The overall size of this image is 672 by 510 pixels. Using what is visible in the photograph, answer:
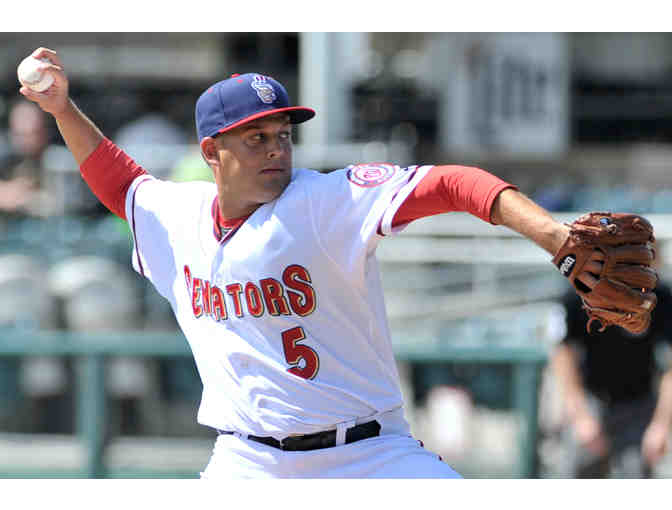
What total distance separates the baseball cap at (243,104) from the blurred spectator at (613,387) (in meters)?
2.39

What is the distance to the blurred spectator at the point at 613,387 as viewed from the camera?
507 centimetres

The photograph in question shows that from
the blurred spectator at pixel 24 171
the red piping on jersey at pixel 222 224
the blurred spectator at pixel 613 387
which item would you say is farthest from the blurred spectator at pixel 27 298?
the red piping on jersey at pixel 222 224

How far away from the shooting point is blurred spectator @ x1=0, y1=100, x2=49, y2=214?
728 cm

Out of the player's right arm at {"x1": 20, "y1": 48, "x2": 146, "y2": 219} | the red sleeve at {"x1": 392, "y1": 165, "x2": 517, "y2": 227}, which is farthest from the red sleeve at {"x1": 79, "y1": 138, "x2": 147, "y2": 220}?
the red sleeve at {"x1": 392, "y1": 165, "x2": 517, "y2": 227}

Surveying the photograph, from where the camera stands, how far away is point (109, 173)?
3566 mm

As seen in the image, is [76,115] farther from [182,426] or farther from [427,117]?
[427,117]

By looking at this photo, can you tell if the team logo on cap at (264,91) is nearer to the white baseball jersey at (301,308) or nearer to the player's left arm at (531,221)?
the white baseball jersey at (301,308)

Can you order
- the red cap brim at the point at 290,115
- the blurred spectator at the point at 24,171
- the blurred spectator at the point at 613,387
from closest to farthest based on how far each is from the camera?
1. the red cap brim at the point at 290,115
2. the blurred spectator at the point at 613,387
3. the blurred spectator at the point at 24,171

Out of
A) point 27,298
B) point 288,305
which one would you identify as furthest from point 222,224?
point 27,298

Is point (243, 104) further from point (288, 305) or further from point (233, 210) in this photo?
point (288, 305)

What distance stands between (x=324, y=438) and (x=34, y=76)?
56.9 inches

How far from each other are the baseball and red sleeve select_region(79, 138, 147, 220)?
26 centimetres

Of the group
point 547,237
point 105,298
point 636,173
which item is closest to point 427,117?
point 636,173

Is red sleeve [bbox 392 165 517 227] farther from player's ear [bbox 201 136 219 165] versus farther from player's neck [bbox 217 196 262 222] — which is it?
player's ear [bbox 201 136 219 165]
